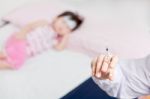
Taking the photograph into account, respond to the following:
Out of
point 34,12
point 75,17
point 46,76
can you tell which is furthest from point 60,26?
point 46,76

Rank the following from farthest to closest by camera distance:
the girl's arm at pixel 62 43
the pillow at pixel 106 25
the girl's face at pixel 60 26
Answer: the girl's face at pixel 60 26 < the girl's arm at pixel 62 43 < the pillow at pixel 106 25

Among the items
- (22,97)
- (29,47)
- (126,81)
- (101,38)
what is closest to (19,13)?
(29,47)

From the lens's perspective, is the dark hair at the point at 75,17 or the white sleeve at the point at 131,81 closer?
the white sleeve at the point at 131,81

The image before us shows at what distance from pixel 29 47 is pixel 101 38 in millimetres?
404

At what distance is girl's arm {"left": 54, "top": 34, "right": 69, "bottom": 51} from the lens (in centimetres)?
179

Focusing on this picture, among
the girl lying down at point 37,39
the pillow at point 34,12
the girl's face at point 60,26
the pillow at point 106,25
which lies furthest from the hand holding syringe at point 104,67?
the pillow at point 34,12

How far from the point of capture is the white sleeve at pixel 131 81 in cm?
94

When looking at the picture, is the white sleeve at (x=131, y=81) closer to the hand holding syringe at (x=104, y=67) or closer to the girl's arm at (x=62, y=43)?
the hand holding syringe at (x=104, y=67)

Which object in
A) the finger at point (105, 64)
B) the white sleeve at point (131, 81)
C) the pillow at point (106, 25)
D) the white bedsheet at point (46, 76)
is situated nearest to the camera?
the finger at point (105, 64)

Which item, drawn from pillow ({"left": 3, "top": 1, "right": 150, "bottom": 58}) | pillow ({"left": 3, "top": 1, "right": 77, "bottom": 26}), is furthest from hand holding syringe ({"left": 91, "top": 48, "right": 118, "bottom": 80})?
pillow ({"left": 3, "top": 1, "right": 77, "bottom": 26})

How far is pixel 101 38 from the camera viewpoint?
1740 millimetres

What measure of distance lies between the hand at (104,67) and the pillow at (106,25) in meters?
0.76

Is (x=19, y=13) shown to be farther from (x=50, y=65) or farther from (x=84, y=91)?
(x=84, y=91)

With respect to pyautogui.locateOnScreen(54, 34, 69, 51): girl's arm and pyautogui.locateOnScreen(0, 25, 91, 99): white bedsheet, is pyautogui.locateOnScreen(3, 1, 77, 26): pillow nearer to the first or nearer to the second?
pyautogui.locateOnScreen(54, 34, 69, 51): girl's arm
